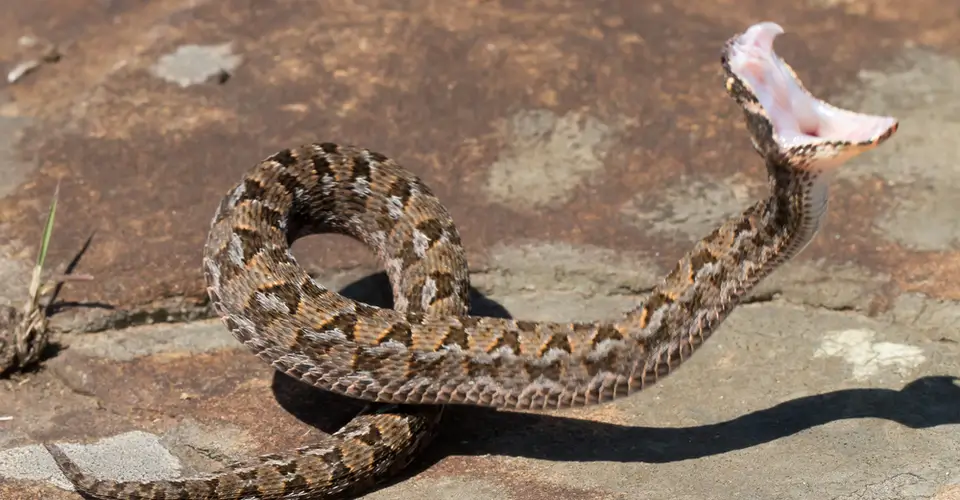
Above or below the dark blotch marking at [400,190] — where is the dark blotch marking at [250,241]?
below

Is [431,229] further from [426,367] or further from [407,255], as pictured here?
[426,367]

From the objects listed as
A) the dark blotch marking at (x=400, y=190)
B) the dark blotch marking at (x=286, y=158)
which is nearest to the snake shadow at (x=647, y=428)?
the dark blotch marking at (x=400, y=190)

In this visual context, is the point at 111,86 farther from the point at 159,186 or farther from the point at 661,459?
the point at 661,459

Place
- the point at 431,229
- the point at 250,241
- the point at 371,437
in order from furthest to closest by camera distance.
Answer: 1. the point at 431,229
2. the point at 250,241
3. the point at 371,437

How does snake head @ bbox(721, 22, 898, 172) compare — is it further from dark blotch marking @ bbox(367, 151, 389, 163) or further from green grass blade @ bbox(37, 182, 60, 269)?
green grass blade @ bbox(37, 182, 60, 269)

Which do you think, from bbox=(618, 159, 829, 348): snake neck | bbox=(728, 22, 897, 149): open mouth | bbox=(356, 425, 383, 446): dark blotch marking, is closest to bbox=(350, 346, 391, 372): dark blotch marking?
bbox=(356, 425, 383, 446): dark blotch marking

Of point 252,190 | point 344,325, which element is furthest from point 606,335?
point 252,190

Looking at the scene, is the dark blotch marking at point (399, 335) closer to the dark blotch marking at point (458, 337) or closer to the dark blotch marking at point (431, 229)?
the dark blotch marking at point (458, 337)
